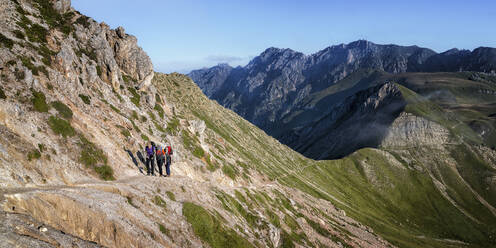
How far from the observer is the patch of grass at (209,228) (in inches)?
1532

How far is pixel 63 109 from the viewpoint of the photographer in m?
41.0

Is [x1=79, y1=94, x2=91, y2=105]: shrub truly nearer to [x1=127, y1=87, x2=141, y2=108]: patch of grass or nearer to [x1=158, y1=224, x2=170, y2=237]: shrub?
[x1=127, y1=87, x2=141, y2=108]: patch of grass

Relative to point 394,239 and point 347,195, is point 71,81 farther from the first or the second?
point 347,195

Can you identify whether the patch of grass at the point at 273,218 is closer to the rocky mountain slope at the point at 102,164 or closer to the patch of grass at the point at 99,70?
the rocky mountain slope at the point at 102,164

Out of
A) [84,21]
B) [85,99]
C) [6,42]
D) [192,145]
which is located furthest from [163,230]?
[84,21]

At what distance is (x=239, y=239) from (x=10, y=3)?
55.4 metres

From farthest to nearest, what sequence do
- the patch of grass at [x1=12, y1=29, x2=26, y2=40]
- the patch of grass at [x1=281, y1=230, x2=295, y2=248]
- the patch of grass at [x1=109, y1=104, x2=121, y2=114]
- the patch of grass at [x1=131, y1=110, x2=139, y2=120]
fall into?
the patch of grass at [x1=281, y1=230, x2=295, y2=248] < the patch of grass at [x1=131, y1=110, x2=139, y2=120] < the patch of grass at [x1=109, y1=104, x2=121, y2=114] < the patch of grass at [x1=12, y1=29, x2=26, y2=40]

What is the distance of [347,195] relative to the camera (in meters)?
171

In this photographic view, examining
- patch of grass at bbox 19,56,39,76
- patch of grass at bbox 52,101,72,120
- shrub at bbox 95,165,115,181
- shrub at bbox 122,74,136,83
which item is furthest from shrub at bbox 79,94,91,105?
shrub at bbox 122,74,136,83

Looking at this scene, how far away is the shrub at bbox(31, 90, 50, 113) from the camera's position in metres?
37.2

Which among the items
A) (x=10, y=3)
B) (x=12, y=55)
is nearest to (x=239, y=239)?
(x=12, y=55)

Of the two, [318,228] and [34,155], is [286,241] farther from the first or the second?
[34,155]

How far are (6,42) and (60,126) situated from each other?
48.9 ft

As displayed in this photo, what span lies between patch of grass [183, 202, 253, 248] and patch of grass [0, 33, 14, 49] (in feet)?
108
